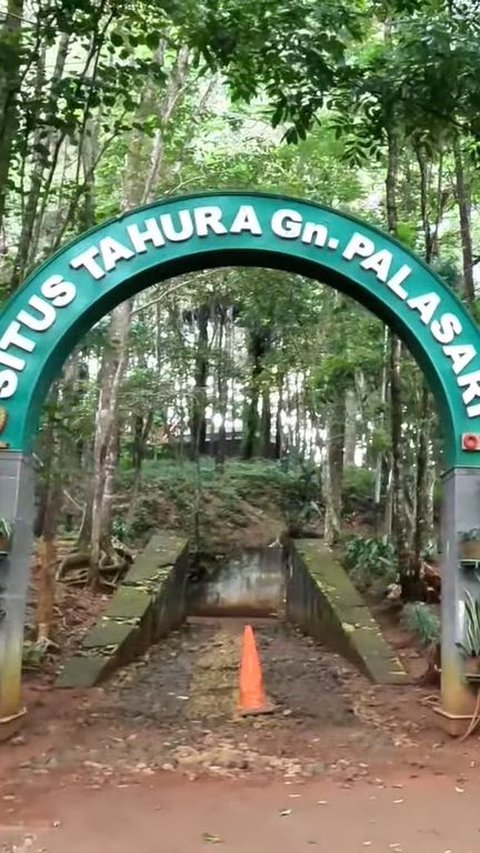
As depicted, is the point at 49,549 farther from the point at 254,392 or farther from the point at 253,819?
the point at 254,392

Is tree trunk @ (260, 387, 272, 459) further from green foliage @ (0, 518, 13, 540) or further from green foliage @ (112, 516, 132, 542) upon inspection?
green foliage @ (0, 518, 13, 540)

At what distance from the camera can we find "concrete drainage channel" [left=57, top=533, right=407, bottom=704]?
28.5 feet

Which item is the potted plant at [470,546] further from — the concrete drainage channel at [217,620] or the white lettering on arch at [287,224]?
the white lettering on arch at [287,224]

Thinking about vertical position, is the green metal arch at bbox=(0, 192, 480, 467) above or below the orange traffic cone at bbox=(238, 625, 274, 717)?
above

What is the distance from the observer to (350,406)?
74.6ft

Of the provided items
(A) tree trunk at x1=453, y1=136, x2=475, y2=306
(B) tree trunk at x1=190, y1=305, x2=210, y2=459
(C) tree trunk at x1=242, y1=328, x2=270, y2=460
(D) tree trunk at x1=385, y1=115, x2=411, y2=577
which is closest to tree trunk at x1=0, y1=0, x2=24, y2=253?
(D) tree trunk at x1=385, y1=115, x2=411, y2=577

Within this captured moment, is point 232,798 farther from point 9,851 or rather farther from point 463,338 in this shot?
point 463,338

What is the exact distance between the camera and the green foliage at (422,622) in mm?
9578

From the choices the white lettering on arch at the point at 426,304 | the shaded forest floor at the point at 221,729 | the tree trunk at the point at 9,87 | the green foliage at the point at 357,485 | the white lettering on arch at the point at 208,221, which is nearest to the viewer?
the shaded forest floor at the point at 221,729

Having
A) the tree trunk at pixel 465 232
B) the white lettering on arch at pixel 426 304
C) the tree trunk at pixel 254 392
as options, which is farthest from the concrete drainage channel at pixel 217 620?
the tree trunk at pixel 254 392

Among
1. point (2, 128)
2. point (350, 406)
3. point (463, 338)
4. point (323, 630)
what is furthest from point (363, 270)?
point (350, 406)

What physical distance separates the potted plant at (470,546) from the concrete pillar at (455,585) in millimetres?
45

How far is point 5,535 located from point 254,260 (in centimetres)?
305

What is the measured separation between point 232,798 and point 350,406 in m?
18.1
